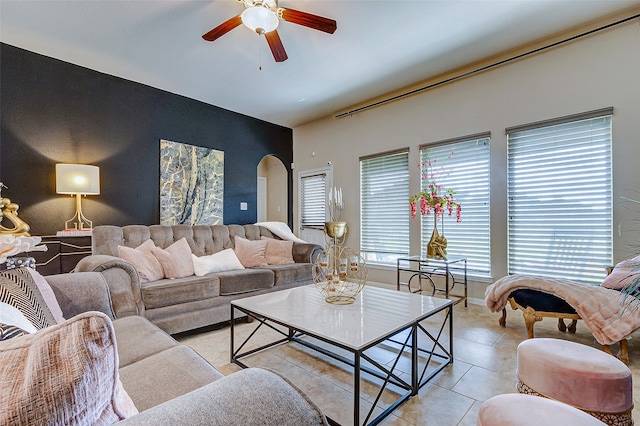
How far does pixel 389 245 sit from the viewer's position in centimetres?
449

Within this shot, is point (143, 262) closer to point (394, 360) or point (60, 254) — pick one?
point (60, 254)

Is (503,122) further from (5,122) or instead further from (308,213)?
(5,122)

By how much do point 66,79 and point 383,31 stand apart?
3.64m

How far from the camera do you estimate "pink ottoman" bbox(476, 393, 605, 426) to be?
932 millimetres

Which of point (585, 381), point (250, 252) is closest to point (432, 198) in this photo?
point (250, 252)

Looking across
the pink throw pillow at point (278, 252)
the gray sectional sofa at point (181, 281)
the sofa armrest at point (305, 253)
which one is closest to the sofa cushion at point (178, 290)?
the gray sectional sofa at point (181, 281)

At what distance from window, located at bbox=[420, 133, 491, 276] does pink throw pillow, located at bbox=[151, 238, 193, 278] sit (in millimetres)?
3049

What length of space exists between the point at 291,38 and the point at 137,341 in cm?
294

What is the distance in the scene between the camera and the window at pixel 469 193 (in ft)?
11.8

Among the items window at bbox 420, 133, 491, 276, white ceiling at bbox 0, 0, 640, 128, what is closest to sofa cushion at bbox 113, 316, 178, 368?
white ceiling at bbox 0, 0, 640, 128

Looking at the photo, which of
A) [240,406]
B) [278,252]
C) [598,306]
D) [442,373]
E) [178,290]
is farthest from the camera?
[278,252]

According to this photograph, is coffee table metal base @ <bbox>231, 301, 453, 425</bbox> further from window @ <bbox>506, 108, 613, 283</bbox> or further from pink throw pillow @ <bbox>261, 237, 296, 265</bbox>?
window @ <bbox>506, 108, 613, 283</bbox>

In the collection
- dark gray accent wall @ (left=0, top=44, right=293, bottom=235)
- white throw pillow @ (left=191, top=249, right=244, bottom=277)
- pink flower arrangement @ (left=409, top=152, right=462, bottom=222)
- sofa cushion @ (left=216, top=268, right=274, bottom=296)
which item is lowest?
sofa cushion @ (left=216, top=268, right=274, bottom=296)

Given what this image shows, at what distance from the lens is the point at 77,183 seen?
3.30 m
